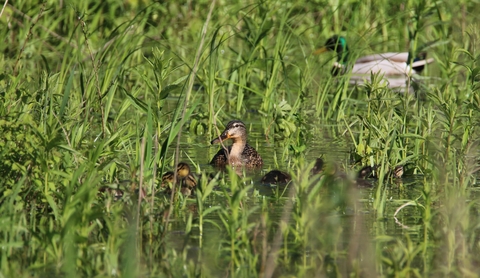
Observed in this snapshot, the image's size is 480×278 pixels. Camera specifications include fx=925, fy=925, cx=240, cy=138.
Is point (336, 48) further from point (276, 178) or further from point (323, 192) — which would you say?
point (323, 192)

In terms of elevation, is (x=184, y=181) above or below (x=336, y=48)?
below

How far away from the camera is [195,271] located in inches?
183

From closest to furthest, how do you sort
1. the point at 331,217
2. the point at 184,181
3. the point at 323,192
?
1. the point at 331,217
2. the point at 184,181
3. the point at 323,192

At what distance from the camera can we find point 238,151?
823 centimetres

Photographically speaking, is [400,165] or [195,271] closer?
[195,271]

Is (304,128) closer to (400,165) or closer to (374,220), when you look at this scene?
(400,165)

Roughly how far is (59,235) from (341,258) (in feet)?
4.89

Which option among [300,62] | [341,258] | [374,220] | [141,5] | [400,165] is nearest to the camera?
[341,258]

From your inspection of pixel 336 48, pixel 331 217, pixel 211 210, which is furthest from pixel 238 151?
pixel 211 210

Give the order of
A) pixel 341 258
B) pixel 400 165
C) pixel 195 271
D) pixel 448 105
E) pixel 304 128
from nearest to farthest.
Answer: pixel 195 271
pixel 341 258
pixel 448 105
pixel 400 165
pixel 304 128

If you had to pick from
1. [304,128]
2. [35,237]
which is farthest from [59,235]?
[304,128]

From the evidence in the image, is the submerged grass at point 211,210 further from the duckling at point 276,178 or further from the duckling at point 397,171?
the duckling at point 276,178

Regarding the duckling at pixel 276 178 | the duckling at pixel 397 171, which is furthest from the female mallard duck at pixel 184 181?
the duckling at pixel 397 171

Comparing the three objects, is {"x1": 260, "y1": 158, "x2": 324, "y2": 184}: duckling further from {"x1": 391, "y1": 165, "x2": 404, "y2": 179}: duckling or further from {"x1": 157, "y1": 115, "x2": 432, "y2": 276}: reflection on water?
{"x1": 391, "y1": 165, "x2": 404, "y2": 179}: duckling
